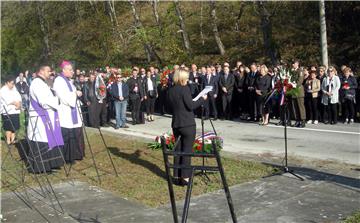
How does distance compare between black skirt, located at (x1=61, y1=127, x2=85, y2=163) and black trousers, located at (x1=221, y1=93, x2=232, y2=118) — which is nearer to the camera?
black skirt, located at (x1=61, y1=127, x2=85, y2=163)

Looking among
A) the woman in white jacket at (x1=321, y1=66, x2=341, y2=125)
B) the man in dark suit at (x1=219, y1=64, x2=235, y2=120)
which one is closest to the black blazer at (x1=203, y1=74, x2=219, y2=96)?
the man in dark suit at (x1=219, y1=64, x2=235, y2=120)

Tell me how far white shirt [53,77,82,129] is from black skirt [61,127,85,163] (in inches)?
7.3

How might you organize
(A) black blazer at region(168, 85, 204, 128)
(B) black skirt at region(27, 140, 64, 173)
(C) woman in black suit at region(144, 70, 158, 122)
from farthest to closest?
(C) woman in black suit at region(144, 70, 158, 122)
(B) black skirt at region(27, 140, 64, 173)
(A) black blazer at region(168, 85, 204, 128)

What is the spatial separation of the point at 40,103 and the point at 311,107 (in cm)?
911

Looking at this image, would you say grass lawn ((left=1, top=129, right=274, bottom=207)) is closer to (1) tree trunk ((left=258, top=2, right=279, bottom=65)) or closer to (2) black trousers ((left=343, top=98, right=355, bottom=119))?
(2) black trousers ((left=343, top=98, right=355, bottom=119))

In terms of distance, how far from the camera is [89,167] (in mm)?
10172

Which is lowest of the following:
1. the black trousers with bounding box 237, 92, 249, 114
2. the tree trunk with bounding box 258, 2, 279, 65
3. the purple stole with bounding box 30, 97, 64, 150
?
the purple stole with bounding box 30, 97, 64, 150

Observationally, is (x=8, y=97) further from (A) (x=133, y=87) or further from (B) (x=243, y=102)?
(B) (x=243, y=102)

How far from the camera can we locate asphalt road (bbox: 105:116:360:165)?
1065cm

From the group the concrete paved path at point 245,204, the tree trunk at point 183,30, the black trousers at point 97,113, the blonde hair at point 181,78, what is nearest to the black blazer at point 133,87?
the black trousers at point 97,113

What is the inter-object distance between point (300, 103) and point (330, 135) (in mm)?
2097

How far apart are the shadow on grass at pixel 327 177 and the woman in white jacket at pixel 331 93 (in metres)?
6.27

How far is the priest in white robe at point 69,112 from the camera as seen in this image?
9.68 meters

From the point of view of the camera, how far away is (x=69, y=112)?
32.4ft
